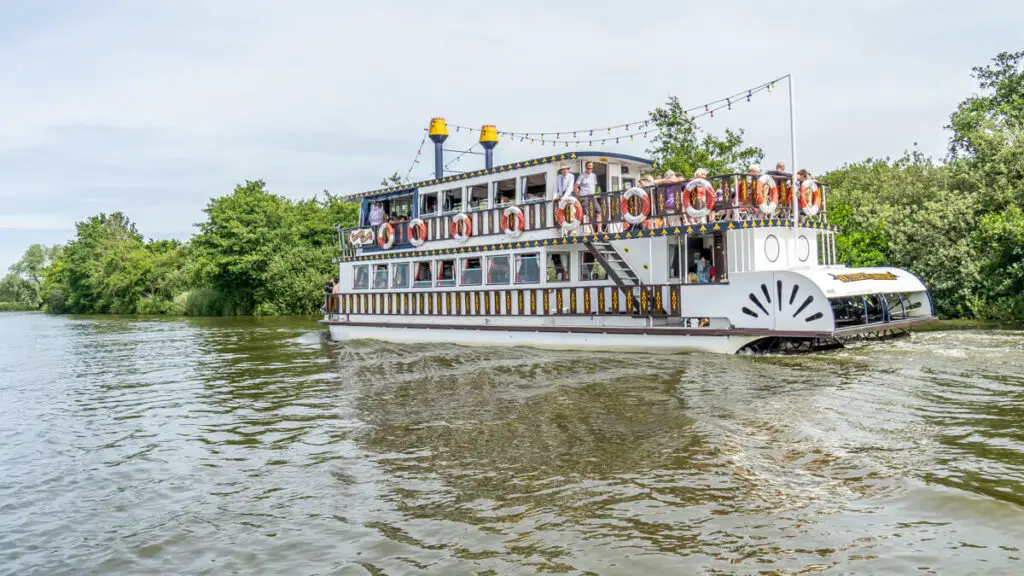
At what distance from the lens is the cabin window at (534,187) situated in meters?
20.1

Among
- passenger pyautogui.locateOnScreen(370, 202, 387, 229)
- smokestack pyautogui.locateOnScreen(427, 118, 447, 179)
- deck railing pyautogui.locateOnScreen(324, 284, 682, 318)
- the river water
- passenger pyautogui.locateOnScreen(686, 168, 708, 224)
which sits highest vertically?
smokestack pyautogui.locateOnScreen(427, 118, 447, 179)

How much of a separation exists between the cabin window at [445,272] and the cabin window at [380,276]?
2.63 m

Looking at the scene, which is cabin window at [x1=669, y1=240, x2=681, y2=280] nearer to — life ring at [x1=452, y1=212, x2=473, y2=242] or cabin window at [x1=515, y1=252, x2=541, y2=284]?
cabin window at [x1=515, y1=252, x2=541, y2=284]

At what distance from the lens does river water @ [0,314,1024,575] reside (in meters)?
5.64

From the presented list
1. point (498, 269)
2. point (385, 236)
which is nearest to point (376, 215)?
point (385, 236)

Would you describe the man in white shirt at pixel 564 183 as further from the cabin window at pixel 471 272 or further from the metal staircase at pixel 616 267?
the cabin window at pixel 471 272

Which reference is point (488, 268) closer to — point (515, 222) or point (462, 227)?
point (462, 227)

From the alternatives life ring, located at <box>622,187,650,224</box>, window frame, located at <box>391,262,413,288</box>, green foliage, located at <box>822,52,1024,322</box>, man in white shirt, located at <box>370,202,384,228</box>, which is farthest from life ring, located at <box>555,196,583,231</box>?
green foliage, located at <box>822,52,1024,322</box>

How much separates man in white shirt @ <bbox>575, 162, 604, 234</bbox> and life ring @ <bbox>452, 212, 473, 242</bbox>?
3654 millimetres

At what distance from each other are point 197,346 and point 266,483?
1918 centimetres

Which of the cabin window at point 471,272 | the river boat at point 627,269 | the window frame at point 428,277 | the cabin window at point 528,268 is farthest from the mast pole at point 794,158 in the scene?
the window frame at point 428,277

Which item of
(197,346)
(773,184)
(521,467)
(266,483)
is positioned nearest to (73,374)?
(197,346)

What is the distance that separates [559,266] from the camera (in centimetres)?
1927

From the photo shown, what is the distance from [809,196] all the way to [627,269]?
14.2 ft
